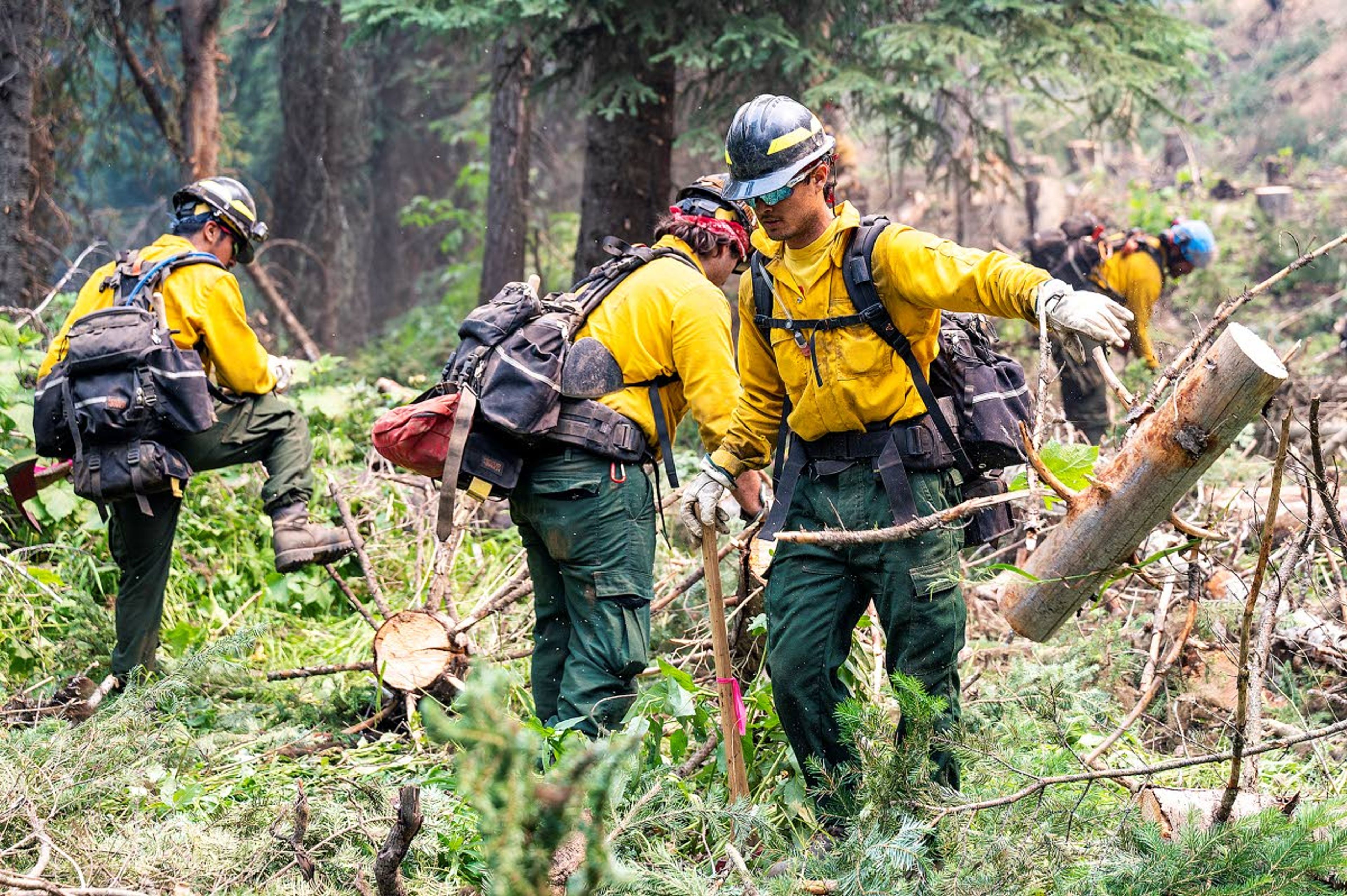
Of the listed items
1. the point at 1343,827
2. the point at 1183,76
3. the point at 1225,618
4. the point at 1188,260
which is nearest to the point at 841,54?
the point at 1183,76

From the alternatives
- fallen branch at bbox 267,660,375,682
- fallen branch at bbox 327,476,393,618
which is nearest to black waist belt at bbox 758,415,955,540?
fallen branch at bbox 267,660,375,682

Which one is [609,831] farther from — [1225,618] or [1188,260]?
[1188,260]

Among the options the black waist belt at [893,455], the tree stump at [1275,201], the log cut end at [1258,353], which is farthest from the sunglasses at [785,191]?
the tree stump at [1275,201]

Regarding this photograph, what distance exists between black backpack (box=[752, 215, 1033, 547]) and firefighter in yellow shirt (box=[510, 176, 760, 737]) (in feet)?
1.93

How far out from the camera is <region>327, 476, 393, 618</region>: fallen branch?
600cm

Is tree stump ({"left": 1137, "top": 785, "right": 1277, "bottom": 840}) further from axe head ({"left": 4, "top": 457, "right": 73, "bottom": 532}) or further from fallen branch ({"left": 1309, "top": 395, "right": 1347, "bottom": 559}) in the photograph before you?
axe head ({"left": 4, "top": 457, "right": 73, "bottom": 532})

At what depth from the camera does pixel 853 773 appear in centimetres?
366

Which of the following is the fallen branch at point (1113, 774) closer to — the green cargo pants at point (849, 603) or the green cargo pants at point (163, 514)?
the green cargo pants at point (849, 603)

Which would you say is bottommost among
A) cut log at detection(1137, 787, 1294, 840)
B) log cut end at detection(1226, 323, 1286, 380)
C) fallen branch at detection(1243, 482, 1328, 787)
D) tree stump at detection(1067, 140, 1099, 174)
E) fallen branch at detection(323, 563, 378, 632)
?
fallen branch at detection(323, 563, 378, 632)

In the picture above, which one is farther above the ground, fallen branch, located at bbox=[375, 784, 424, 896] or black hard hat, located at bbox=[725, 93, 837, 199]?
black hard hat, located at bbox=[725, 93, 837, 199]

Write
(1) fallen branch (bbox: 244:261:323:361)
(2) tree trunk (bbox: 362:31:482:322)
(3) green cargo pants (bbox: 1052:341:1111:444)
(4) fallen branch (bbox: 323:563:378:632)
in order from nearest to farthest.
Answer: (4) fallen branch (bbox: 323:563:378:632), (3) green cargo pants (bbox: 1052:341:1111:444), (1) fallen branch (bbox: 244:261:323:361), (2) tree trunk (bbox: 362:31:482:322)

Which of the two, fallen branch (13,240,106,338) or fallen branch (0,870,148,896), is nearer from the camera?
fallen branch (0,870,148,896)

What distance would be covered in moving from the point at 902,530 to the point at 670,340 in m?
1.53

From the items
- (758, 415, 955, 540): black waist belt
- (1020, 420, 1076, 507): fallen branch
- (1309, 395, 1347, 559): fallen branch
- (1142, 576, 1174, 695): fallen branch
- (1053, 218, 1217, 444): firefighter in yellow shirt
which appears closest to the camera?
(1309, 395, 1347, 559): fallen branch
